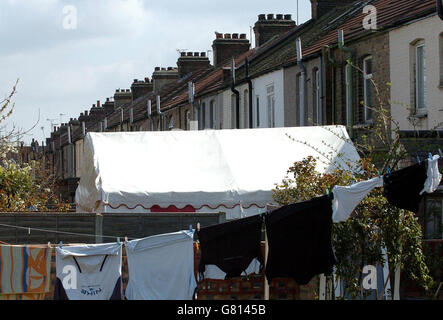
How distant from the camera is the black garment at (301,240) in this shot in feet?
38.5

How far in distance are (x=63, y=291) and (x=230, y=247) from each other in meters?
2.40

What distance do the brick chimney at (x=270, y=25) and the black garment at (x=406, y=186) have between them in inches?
1086

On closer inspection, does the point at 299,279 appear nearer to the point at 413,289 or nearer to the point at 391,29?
the point at 413,289

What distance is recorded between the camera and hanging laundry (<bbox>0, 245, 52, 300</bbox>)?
12578mm

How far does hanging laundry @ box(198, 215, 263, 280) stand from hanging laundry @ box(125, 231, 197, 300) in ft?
0.95

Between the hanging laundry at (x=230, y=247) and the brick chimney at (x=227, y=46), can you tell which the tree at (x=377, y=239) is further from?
the brick chimney at (x=227, y=46)

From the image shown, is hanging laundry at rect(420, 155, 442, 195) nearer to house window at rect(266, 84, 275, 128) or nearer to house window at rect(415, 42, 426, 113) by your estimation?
house window at rect(415, 42, 426, 113)

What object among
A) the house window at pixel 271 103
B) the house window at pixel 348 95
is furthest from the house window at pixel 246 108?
the house window at pixel 348 95

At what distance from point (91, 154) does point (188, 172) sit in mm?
2096

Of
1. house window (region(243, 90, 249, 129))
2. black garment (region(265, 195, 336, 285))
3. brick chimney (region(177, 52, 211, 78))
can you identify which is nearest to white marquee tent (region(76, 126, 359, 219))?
black garment (region(265, 195, 336, 285))

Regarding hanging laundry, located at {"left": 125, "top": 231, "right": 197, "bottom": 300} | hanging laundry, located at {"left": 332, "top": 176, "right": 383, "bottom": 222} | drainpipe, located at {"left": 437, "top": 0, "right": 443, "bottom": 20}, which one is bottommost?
hanging laundry, located at {"left": 125, "top": 231, "right": 197, "bottom": 300}

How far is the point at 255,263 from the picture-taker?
12.7 m

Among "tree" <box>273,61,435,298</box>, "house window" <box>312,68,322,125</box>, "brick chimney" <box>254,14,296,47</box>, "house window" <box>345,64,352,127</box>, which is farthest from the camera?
"brick chimney" <box>254,14,296,47</box>

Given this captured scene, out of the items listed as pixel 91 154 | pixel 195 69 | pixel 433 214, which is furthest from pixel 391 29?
pixel 195 69
